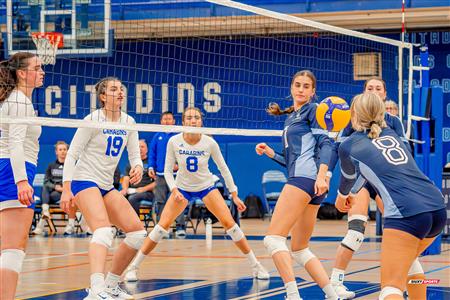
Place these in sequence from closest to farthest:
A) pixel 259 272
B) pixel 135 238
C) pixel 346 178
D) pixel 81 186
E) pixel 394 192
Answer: pixel 394 192
pixel 346 178
pixel 81 186
pixel 135 238
pixel 259 272

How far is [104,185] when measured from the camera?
8.25m

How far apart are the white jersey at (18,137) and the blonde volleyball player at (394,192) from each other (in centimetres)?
214

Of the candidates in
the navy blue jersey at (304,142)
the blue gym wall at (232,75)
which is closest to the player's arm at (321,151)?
the navy blue jersey at (304,142)

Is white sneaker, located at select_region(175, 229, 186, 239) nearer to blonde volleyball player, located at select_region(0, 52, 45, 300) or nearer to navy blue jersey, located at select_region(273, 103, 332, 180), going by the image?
navy blue jersey, located at select_region(273, 103, 332, 180)

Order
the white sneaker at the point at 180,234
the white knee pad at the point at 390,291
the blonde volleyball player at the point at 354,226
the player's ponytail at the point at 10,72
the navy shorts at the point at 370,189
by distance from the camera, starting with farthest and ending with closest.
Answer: the white sneaker at the point at 180,234, the navy shorts at the point at 370,189, the blonde volleyball player at the point at 354,226, the player's ponytail at the point at 10,72, the white knee pad at the point at 390,291

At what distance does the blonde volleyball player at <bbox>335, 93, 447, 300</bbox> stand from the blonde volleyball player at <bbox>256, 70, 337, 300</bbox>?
1.30 m

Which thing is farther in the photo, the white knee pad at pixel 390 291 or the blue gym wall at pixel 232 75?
the blue gym wall at pixel 232 75

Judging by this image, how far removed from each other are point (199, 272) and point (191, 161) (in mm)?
1281

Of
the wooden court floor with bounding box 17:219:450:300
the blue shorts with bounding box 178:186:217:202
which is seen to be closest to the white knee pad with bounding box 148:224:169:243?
the wooden court floor with bounding box 17:219:450:300

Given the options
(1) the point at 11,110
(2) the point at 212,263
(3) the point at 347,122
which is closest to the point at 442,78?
(2) the point at 212,263

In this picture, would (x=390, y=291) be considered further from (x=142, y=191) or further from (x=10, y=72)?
(x=142, y=191)

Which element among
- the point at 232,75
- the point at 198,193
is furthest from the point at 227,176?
the point at 232,75

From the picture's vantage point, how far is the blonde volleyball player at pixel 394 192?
5.73m

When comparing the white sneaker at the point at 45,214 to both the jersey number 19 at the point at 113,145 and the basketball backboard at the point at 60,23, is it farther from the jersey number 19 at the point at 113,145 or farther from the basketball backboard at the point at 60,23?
the jersey number 19 at the point at 113,145
